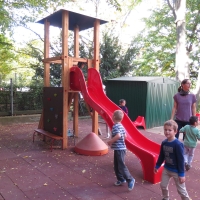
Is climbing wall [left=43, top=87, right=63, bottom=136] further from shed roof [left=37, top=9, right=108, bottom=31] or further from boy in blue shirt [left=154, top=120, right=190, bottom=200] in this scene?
boy in blue shirt [left=154, top=120, right=190, bottom=200]

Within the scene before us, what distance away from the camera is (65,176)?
4.26 m

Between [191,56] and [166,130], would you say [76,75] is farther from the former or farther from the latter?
[191,56]

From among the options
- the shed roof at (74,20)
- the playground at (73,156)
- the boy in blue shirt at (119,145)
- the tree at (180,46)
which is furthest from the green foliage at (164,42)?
the boy in blue shirt at (119,145)

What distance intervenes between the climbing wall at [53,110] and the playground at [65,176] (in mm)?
562

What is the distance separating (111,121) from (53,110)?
7.26 ft

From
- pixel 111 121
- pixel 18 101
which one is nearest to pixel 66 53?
pixel 111 121

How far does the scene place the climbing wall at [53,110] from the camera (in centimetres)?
630

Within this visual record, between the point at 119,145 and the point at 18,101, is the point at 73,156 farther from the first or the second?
the point at 18,101

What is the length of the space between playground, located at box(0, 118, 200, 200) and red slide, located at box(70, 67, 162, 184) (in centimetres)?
30

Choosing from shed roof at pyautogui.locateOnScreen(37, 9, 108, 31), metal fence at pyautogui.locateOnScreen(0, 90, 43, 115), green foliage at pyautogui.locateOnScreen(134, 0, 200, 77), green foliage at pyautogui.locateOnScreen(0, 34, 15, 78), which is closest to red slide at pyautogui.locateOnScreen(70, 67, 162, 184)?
shed roof at pyautogui.locateOnScreen(37, 9, 108, 31)

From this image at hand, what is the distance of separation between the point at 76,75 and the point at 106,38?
7612 mm

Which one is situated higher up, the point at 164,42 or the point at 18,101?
the point at 164,42

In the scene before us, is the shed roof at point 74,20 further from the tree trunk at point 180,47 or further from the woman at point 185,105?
the tree trunk at point 180,47

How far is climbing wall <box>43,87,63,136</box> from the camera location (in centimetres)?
630
